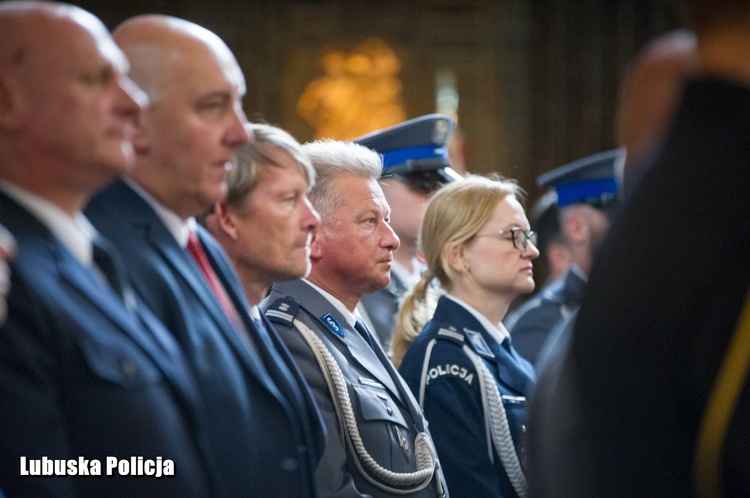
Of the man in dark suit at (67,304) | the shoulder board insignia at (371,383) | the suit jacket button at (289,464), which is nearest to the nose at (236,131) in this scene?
the man in dark suit at (67,304)

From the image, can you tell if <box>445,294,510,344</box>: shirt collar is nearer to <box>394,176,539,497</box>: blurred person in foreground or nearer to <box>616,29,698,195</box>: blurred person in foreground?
<box>394,176,539,497</box>: blurred person in foreground

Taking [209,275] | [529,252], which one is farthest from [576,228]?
[209,275]

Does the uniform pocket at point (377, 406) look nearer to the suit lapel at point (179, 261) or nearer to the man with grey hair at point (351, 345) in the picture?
the man with grey hair at point (351, 345)

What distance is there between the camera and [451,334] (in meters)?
2.97

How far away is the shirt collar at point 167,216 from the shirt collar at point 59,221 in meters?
0.23

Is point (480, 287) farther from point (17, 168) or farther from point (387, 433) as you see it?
point (17, 168)

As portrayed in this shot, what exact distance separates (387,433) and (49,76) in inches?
48.3

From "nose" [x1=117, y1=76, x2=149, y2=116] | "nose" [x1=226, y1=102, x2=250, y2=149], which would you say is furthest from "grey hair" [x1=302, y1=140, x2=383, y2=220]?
"nose" [x1=117, y1=76, x2=149, y2=116]

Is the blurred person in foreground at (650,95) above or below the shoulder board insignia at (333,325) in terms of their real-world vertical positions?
above

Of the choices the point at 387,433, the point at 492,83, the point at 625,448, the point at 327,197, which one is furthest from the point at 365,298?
the point at 492,83

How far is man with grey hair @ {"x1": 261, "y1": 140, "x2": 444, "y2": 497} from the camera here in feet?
7.84

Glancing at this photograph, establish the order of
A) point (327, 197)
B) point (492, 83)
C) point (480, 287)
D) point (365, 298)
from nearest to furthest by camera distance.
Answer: point (327, 197)
point (480, 287)
point (365, 298)
point (492, 83)

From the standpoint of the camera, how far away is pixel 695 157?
3.35ft

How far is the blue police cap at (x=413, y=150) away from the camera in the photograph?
12.3 feet
